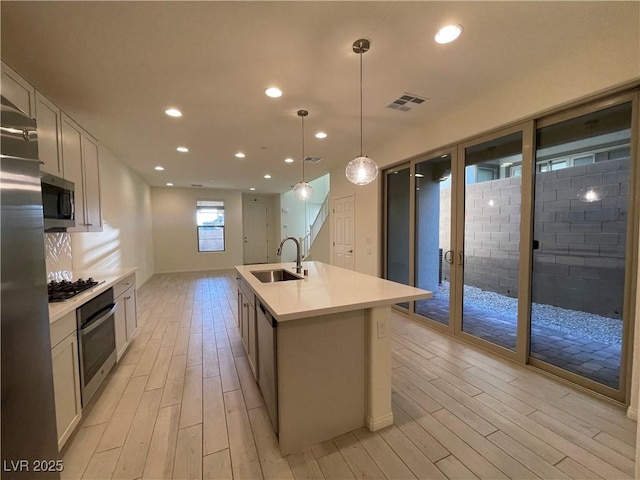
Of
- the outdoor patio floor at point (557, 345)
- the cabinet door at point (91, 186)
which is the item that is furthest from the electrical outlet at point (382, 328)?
the cabinet door at point (91, 186)

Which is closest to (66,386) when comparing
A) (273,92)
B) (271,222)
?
(273,92)

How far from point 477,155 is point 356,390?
2.90 m

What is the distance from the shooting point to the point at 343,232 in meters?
5.73

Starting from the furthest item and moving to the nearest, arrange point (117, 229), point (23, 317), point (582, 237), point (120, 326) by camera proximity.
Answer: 1. point (117, 229)
2. point (120, 326)
3. point (582, 237)
4. point (23, 317)

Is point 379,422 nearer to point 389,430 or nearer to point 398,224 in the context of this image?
point 389,430

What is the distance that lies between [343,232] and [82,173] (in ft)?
13.7

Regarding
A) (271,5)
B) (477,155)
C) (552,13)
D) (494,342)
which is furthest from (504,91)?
(494,342)

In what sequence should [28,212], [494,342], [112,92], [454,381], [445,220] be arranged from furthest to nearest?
1. [445,220]
2. [494,342]
3. [112,92]
4. [454,381]
5. [28,212]

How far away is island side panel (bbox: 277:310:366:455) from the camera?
166 centimetres

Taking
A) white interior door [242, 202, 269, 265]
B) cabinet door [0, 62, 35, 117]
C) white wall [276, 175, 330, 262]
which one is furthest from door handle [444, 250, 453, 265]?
white interior door [242, 202, 269, 265]

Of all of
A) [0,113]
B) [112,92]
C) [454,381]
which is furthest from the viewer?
[112,92]

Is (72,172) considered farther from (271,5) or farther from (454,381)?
(454,381)

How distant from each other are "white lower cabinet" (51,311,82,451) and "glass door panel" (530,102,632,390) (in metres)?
3.80

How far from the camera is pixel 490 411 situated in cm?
203
